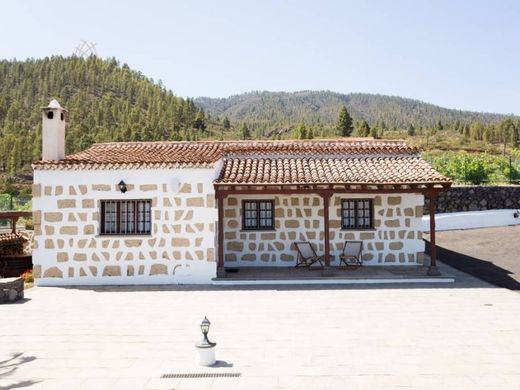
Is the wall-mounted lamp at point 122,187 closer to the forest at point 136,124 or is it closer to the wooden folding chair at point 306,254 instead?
the wooden folding chair at point 306,254

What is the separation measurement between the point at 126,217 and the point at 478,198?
22868 millimetres

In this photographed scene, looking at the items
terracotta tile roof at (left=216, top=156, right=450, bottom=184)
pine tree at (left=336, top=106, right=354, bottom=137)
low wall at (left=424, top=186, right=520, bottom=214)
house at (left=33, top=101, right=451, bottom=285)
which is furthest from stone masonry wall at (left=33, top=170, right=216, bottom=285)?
pine tree at (left=336, top=106, right=354, bottom=137)

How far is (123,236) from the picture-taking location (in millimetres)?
12266

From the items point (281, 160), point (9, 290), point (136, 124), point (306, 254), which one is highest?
point (136, 124)

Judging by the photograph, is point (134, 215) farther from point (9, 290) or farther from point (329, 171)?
point (329, 171)

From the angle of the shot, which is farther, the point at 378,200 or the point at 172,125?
the point at 172,125

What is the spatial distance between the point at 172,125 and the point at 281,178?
72.1 metres

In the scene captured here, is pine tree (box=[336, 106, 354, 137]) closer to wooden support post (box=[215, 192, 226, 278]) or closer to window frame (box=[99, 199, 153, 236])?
wooden support post (box=[215, 192, 226, 278])

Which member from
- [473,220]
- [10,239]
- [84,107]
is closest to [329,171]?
[10,239]

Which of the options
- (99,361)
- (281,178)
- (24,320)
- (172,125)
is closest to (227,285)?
(281,178)

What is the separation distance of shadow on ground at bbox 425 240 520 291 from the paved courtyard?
43.6 inches

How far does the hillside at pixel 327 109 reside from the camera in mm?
145875

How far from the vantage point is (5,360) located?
21.6 ft

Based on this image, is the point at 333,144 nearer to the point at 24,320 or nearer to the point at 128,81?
the point at 24,320
